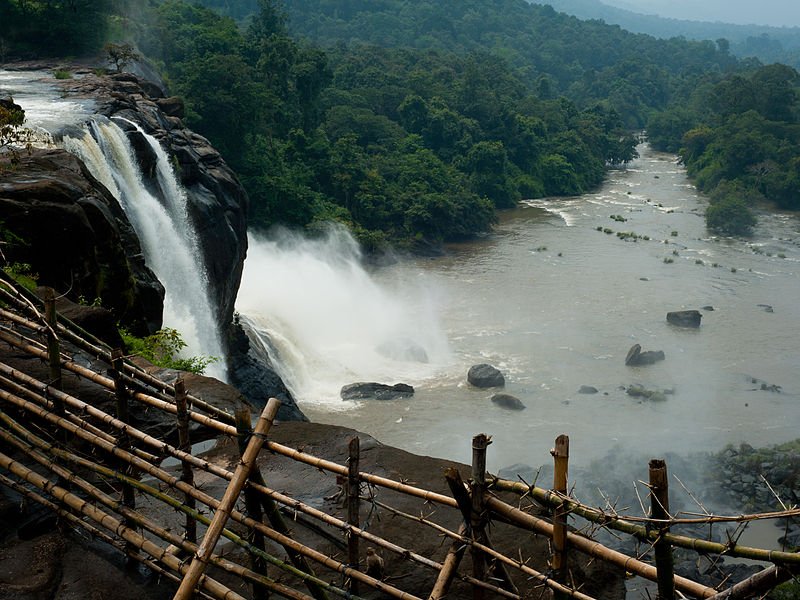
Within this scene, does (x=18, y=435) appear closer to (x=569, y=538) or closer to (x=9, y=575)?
(x=9, y=575)

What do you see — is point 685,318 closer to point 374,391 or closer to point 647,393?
point 647,393

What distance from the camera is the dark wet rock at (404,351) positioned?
20203mm

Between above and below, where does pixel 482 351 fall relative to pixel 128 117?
below

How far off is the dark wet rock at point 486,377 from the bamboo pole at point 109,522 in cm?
1378

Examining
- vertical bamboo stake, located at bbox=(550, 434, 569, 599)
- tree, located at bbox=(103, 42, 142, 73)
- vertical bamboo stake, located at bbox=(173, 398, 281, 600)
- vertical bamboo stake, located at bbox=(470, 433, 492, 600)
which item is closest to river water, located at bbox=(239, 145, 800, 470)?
tree, located at bbox=(103, 42, 142, 73)

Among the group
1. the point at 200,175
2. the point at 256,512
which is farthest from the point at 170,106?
Result: the point at 256,512

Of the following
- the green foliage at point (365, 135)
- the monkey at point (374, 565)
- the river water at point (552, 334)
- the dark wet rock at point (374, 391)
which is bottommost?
the river water at point (552, 334)

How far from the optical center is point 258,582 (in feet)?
15.0

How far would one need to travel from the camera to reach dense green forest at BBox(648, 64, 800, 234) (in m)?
36.2

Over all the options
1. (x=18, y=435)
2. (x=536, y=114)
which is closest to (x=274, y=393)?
(x=18, y=435)

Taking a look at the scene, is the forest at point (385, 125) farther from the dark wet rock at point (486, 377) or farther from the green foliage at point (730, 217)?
the dark wet rock at point (486, 377)

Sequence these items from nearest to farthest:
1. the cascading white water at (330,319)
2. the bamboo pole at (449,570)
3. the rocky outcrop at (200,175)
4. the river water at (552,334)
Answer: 1. the bamboo pole at (449,570)
2. the rocky outcrop at (200,175)
3. the river water at (552,334)
4. the cascading white water at (330,319)

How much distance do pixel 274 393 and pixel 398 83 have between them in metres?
33.8

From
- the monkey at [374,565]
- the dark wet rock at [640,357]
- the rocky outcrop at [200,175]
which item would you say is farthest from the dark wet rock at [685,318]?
the monkey at [374,565]
